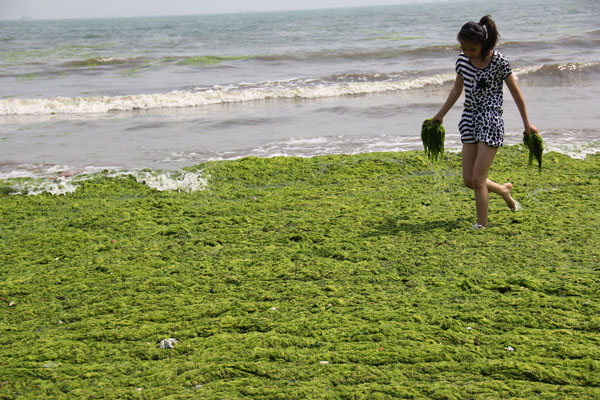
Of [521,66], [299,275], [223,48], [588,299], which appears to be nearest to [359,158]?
[299,275]

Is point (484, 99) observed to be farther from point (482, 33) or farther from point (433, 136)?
point (433, 136)

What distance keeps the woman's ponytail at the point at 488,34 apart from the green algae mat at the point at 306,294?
1623 millimetres

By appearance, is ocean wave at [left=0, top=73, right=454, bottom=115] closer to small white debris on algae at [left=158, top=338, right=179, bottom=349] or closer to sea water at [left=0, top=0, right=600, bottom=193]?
sea water at [left=0, top=0, right=600, bottom=193]

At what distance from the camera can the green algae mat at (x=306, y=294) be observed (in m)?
3.18

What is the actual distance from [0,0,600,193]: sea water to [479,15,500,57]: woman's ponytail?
13.5ft

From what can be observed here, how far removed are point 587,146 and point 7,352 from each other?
812 cm

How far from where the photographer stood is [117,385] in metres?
3.17

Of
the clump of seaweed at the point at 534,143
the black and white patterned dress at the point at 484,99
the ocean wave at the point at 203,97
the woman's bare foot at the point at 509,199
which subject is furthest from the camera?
the ocean wave at the point at 203,97

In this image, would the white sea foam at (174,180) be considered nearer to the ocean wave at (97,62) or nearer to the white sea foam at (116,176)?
the white sea foam at (116,176)

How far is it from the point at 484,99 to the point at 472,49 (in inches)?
19.7

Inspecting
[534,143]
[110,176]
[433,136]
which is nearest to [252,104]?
[110,176]

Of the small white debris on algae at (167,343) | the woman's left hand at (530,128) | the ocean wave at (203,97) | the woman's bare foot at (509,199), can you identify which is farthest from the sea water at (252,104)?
the small white debris on algae at (167,343)

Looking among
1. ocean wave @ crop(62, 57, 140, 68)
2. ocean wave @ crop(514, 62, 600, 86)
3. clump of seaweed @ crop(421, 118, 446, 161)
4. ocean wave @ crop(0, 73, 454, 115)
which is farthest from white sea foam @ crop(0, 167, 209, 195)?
ocean wave @ crop(62, 57, 140, 68)

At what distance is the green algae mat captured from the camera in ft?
10.4
